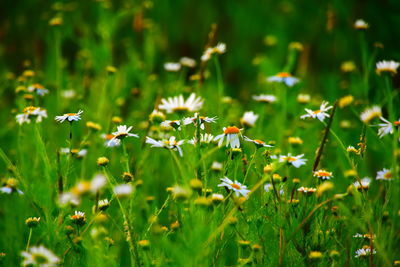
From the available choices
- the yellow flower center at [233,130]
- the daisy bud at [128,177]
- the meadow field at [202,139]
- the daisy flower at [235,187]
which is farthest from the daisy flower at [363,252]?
the daisy bud at [128,177]

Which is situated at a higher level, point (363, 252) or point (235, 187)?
point (235, 187)

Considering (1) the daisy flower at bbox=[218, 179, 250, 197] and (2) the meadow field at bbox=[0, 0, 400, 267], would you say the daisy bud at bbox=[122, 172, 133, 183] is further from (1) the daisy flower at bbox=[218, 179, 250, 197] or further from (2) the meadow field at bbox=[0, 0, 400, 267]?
(1) the daisy flower at bbox=[218, 179, 250, 197]

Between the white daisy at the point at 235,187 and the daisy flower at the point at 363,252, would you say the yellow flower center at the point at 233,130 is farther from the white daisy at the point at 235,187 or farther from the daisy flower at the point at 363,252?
the daisy flower at the point at 363,252

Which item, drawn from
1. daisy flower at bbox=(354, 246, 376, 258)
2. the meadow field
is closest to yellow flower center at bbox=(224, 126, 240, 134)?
the meadow field

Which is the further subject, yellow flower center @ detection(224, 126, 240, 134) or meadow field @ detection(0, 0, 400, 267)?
yellow flower center @ detection(224, 126, 240, 134)

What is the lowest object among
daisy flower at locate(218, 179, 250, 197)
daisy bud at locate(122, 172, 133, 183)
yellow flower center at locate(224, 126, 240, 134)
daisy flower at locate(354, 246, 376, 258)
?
daisy flower at locate(354, 246, 376, 258)

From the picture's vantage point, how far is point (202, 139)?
118 centimetres

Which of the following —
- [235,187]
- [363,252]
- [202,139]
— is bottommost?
[363,252]

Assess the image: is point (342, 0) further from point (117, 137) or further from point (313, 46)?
point (117, 137)

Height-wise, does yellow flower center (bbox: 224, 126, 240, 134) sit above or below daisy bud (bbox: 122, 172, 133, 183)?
above

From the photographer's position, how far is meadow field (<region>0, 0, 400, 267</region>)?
1.07m

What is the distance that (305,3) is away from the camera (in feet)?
12.9

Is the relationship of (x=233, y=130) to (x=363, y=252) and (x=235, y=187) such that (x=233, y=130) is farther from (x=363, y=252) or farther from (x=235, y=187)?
(x=363, y=252)

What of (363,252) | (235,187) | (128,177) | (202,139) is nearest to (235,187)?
(235,187)
